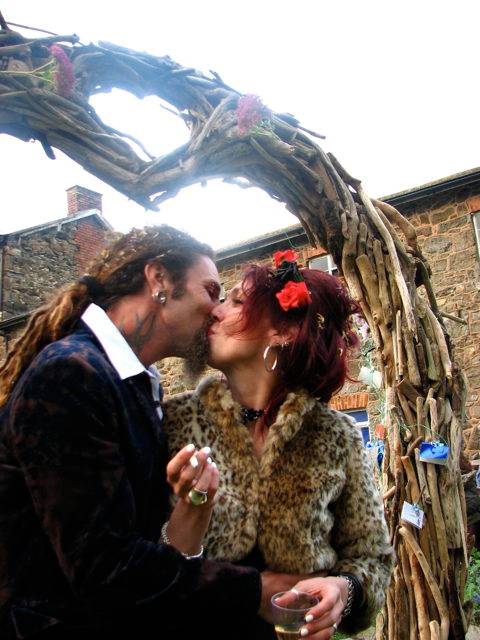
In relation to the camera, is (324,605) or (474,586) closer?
(324,605)

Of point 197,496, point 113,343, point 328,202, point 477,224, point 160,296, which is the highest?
point 477,224

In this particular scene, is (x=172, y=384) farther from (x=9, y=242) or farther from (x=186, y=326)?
(x=186, y=326)

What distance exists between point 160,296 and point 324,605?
3.24 ft

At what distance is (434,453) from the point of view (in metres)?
2.81

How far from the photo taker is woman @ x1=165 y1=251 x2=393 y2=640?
184 cm

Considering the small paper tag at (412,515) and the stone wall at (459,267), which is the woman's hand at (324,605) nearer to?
the small paper tag at (412,515)

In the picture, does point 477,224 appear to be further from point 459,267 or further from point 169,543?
point 169,543

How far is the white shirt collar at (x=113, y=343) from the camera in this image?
5.29 feet

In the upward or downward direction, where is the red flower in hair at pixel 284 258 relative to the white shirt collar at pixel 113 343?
upward

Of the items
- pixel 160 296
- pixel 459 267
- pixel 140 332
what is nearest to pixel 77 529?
pixel 140 332

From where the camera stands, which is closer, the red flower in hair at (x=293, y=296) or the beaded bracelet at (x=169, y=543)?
the beaded bracelet at (x=169, y=543)

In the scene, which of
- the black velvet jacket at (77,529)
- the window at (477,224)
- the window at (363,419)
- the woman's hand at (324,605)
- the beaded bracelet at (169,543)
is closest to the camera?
the black velvet jacket at (77,529)

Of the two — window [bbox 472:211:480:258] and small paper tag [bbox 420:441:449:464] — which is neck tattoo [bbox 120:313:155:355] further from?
window [bbox 472:211:480:258]

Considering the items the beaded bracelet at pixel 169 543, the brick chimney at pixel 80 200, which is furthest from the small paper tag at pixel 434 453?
the brick chimney at pixel 80 200
